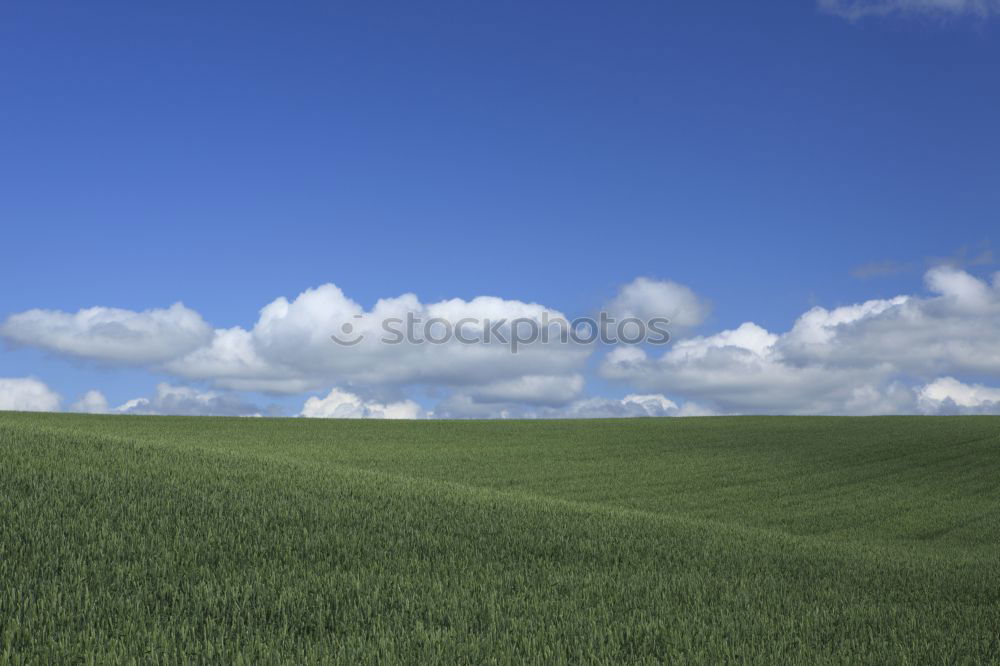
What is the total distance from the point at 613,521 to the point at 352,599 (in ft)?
28.1

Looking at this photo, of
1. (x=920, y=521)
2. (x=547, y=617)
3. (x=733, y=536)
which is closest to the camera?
(x=547, y=617)

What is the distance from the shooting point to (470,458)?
1614 inches

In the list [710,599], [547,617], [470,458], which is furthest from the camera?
[470,458]

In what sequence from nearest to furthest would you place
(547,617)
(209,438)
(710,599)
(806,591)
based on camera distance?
(547,617) < (710,599) < (806,591) < (209,438)

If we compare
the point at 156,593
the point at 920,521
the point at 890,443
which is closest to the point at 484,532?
the point at 156,593

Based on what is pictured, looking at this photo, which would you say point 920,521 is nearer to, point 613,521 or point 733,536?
point 733,536

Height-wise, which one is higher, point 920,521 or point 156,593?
point 156,593

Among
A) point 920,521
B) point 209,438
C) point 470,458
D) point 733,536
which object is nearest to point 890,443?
point 920,521

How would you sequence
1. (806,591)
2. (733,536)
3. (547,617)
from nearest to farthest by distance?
1. (547,617)
2. (806,591)
3. (733,536)

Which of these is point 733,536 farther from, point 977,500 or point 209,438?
point 209,438

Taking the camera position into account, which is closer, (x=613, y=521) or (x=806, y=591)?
(x=806, y=591)

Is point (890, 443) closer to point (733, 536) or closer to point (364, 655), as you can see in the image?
point (733, 536)

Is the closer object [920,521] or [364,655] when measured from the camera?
[364,655]

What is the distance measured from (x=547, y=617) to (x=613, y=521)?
26.4ft
